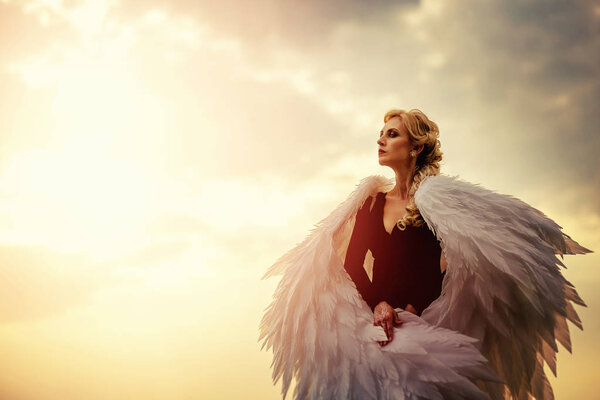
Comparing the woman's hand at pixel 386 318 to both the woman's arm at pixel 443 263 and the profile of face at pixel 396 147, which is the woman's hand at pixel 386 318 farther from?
the profile of face at pixel 396 147

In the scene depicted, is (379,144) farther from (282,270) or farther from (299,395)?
(299,395)

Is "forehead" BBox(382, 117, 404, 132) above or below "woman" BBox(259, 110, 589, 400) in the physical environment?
above

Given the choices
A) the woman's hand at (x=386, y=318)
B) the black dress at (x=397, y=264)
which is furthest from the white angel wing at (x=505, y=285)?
the woman's hand at (x=386, y=318)

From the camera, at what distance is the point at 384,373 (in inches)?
124

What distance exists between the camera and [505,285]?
3404mm

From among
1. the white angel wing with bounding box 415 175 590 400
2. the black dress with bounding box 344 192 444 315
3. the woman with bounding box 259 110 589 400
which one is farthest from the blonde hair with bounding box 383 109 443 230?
the white angel wing with bounding box 415 175 590 400

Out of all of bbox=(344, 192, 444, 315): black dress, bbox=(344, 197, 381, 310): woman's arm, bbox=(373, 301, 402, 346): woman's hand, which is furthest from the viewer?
bbox=(344, 197, 381, 310): woman's arm

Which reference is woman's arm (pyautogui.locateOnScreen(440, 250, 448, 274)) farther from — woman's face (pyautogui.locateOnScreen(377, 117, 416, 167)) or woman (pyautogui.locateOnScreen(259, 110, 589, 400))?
woman's face (pyautogui.locateOnScreen(377, 117, 416, 167))

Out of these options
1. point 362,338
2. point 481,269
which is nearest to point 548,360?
point 481,269

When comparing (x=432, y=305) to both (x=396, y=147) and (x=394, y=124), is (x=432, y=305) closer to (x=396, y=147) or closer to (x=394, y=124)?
(x=396, y=147)

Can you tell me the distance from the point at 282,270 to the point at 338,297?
718 mm

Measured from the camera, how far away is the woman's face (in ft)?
13.6

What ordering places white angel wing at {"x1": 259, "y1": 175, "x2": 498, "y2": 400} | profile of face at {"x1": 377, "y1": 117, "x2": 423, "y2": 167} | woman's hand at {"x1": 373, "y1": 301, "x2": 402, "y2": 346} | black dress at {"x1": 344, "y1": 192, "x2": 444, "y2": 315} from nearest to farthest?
white angel wing at {"x1": 259, "y1": 175, "x2": 498, "y2": 400}, woman's hand at {"x1": 373, "y1": 301, "x2": 402, "y2": 346}, black dress at {"x1": 344, "y1": 192, "x2": 444, "y2": 315}, profile of face at {"x1": 377, "y1": 117, "x2": 423, "y2": 167}

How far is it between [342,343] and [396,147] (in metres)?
1.88
